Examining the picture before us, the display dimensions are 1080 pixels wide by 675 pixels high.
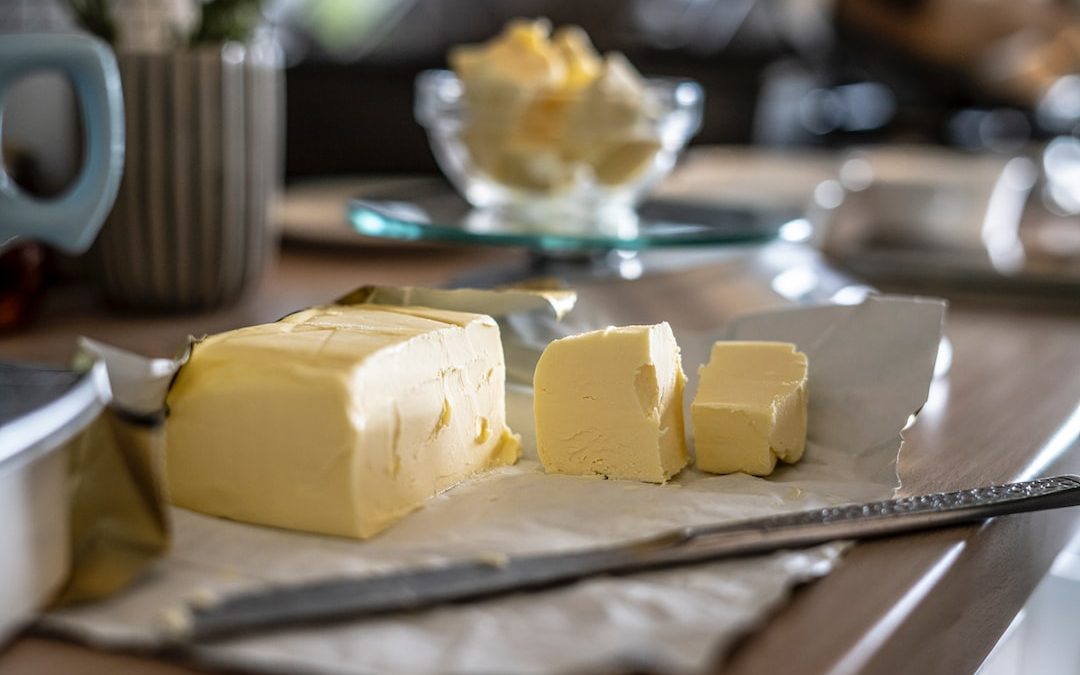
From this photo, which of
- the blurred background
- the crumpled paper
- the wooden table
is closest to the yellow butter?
the wooden table

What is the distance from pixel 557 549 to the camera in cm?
45

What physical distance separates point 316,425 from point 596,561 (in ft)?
0.44

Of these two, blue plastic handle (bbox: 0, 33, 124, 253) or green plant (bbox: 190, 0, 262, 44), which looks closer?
blue plastic handle (bbox: 0, 33, 124, 253)

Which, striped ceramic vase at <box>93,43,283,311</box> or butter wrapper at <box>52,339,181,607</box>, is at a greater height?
striped ceramic vase at <box>93,43,283,311</box>

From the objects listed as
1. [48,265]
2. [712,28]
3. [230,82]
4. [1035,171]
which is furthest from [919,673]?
[712,28]

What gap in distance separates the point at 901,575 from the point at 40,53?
46 cm

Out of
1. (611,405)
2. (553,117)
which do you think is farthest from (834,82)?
(611,405)

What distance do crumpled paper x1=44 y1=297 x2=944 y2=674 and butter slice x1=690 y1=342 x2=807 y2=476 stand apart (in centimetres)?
1

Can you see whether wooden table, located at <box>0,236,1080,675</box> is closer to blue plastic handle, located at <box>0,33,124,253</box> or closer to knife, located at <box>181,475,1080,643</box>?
knife, located at <box>181,475,1080,643</box>

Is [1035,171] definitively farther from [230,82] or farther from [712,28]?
[712,28]

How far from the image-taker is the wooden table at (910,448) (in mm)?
390

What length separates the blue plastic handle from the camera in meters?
0.53

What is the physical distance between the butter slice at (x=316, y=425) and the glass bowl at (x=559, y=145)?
46 centimetres

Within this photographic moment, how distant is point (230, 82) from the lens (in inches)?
33.5
